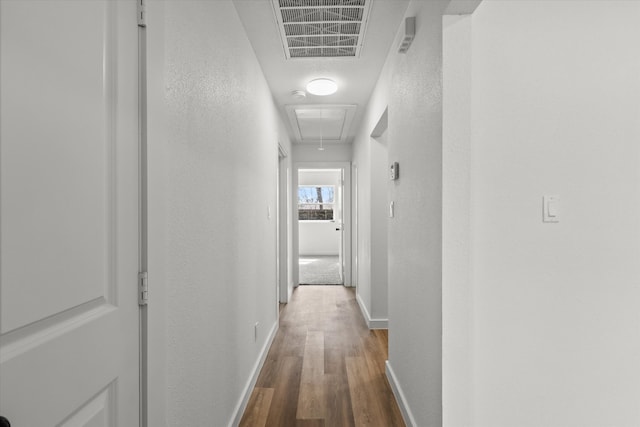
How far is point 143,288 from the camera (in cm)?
96

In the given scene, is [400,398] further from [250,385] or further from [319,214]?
[319,214]

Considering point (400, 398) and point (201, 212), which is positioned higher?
point (201, 212)

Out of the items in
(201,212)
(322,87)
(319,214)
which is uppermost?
(322,87)

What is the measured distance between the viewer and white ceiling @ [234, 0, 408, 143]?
203cm

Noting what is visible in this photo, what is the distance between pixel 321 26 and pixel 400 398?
2.31m

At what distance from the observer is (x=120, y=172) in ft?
2.84

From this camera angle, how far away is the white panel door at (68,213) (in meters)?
0.60

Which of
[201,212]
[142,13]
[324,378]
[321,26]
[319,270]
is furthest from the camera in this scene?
[319,270]
